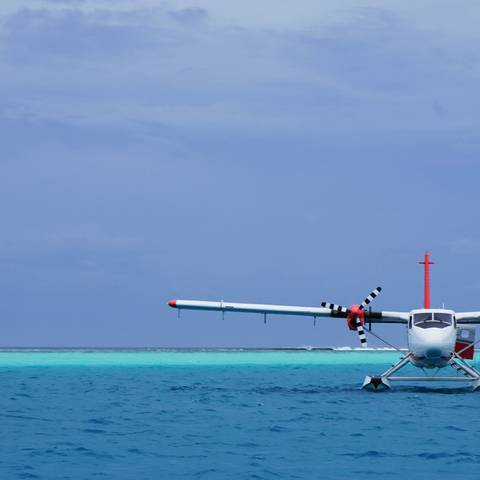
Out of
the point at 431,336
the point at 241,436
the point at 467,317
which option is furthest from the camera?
the point at 467,317

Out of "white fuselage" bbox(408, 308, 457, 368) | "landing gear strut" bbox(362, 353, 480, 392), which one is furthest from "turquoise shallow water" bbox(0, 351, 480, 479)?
"white fuselage" bbox(408, 308, 457, 368)

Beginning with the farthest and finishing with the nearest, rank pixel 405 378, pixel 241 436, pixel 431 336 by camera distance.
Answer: pixel 405 378 < pixel 431 336 < pixel 241 436

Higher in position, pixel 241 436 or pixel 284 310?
pixel 284 310

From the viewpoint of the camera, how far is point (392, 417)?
30688 mm

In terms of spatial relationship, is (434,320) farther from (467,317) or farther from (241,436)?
(241,436)

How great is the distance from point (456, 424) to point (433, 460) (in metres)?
7.48

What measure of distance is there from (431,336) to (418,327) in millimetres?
895

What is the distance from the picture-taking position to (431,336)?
1487 inches

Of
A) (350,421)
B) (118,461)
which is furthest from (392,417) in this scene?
(118,461)

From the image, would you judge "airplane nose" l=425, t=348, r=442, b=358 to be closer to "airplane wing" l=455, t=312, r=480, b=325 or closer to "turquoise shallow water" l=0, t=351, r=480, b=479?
"turquoise shallow water" l=0, t=351, r=480, b=479

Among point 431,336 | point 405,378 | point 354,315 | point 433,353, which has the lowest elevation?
point 405,378

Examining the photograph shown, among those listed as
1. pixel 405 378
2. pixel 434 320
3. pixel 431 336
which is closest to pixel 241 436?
pixel 431 336

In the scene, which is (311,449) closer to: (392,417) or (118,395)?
(392,417)

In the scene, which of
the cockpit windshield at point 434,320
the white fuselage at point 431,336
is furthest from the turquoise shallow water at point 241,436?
the cockpit windshield at point 434,320
